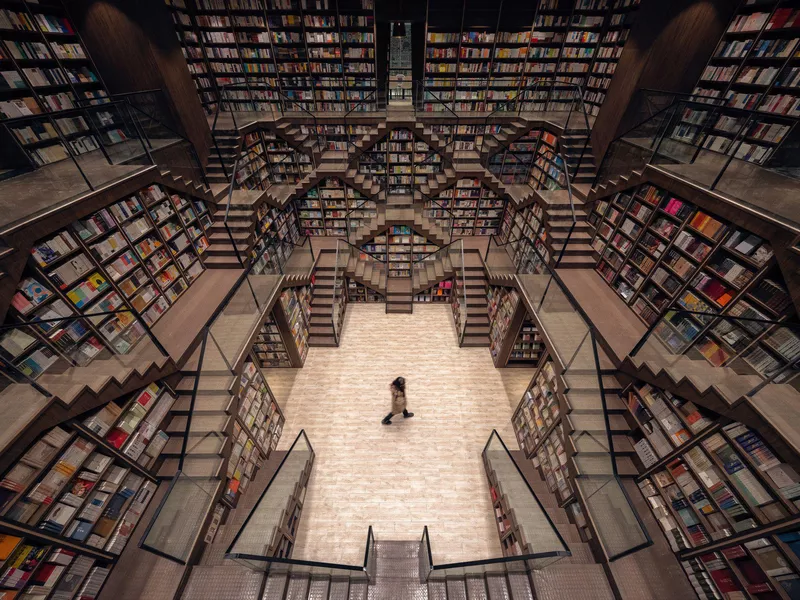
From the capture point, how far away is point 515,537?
3.99m

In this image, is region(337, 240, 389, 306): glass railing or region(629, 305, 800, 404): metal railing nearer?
region(629, 305, 800, 404): metal railing

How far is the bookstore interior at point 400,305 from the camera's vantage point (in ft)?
10.1

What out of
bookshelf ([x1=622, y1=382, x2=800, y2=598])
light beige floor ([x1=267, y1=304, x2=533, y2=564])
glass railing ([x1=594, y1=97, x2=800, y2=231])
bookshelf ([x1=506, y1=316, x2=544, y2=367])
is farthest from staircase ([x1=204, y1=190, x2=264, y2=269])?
glass railing ([x1=594, y1=97, x2=800, y2=231])

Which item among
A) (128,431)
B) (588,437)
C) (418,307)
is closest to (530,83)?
(418,307)

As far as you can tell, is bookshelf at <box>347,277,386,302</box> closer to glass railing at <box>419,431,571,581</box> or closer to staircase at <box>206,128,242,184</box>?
staircase at <box>206,128,242,184</box>

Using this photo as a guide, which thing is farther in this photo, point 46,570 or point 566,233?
point 566,233

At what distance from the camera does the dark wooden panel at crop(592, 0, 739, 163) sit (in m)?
5.05

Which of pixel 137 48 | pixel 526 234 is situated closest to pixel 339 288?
pixel 526 234

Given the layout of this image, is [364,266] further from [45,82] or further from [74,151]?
[45,82]

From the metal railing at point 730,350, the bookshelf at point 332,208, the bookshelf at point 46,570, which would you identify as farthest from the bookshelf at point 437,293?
the bookshelf at point 46,570

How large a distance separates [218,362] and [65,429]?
1510 millimetres

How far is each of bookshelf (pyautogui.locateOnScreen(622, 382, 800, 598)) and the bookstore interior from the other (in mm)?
26

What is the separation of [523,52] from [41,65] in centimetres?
983

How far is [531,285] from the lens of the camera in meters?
5.55
